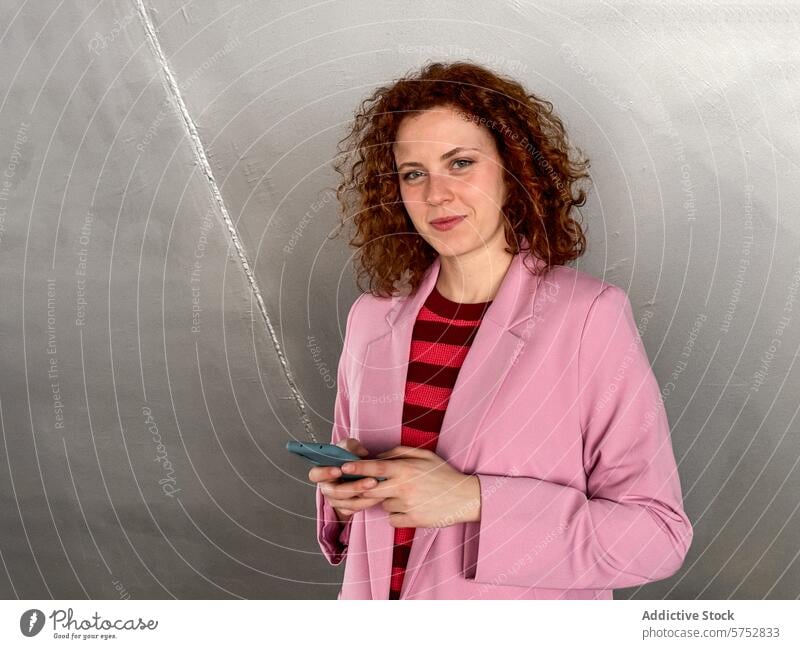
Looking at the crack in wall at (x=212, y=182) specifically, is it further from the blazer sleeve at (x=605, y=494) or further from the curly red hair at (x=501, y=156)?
the blazer sleeve at (x=605, y=494)

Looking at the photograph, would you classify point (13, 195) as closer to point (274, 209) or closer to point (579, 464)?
point (274, 209)

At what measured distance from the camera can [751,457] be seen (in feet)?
3.30

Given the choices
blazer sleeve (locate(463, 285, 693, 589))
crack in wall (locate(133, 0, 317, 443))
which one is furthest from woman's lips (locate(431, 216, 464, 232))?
crack in wall (locate(133, 0, 317, 443))

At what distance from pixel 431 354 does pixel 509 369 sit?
90 mm

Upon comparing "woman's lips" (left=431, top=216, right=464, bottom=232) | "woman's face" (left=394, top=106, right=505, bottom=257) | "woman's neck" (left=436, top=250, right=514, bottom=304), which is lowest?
"woman's neck" (left=436, top=250, right=514, bottom=304)

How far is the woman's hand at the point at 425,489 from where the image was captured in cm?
75

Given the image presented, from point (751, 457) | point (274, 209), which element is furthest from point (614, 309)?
point (274, 209)

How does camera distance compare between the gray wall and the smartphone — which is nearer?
the smartphone

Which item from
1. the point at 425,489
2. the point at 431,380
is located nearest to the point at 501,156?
the point at 431,380

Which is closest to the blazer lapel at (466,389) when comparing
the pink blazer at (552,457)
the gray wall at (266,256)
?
the pink blazer at (552,457)

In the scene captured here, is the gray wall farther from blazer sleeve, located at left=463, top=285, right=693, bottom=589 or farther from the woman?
blazer sleeve, located at left=463, top=285, right=693, bottom=589

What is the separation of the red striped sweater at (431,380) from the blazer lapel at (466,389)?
1 centimetres

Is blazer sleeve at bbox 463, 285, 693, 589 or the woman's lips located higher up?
the woman's lips

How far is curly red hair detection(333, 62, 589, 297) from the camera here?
0.83 meters
